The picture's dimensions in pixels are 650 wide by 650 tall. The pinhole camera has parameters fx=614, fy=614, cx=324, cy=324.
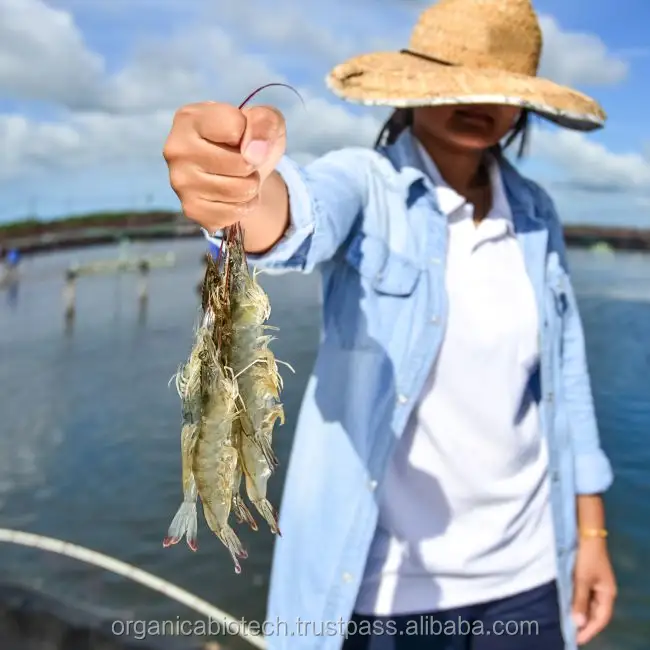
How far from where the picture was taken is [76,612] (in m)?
3.04

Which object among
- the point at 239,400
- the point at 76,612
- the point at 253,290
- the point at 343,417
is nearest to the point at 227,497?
the point at 239,400

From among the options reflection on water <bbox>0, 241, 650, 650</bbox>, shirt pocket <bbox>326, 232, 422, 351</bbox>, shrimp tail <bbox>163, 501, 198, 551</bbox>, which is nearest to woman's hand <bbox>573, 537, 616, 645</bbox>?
shirt pocket <bbox>326, 232, 422, 351</bbox>

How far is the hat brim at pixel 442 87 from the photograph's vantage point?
1.63 m

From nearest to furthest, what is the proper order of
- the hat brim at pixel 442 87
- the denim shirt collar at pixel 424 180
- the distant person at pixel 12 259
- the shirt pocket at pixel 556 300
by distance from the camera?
1. the hat brim at pixel 442 87
2. the denim shirt collar at pixel 424 180
3. the shirt pocket at pixel 556 300
4. the distant person at pixel 12 259

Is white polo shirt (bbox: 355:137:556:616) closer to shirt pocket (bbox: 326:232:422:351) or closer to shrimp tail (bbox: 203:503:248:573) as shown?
shirt pocket (bbox: 326:232:422:351)

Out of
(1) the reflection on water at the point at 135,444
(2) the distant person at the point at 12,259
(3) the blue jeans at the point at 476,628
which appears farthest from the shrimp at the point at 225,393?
(2) the distant person at the point at 12,259

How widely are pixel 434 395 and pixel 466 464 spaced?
0.72 ft

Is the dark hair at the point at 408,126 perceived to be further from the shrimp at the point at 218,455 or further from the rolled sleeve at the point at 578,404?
the shrimp at the point at 218,455

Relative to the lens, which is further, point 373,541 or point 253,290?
point 373,541

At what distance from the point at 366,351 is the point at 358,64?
0.88 m

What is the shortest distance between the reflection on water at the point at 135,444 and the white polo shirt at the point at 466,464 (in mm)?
2322

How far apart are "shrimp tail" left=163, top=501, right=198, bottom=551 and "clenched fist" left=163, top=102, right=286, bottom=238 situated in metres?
0.54

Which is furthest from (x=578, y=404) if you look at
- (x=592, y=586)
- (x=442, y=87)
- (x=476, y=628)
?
(x=442, y=87)

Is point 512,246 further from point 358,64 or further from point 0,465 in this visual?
point 0,465
